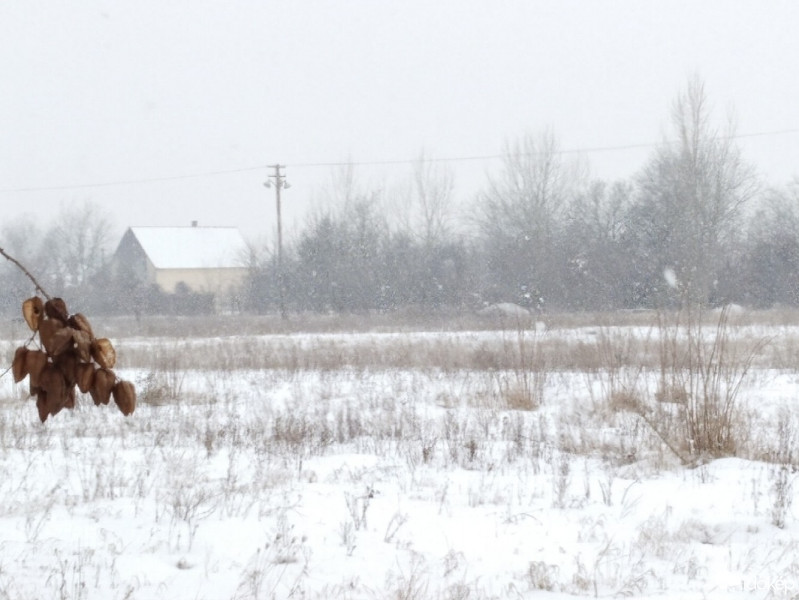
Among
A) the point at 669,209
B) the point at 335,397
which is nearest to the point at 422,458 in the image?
the point at 335,397

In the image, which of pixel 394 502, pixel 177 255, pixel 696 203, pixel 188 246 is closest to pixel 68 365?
pixel 394 502

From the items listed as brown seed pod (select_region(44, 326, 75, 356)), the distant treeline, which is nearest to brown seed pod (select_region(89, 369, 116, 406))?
brown seed pod (select_region(44, 326, 75, 356))

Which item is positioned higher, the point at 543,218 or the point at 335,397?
the point at 543,218

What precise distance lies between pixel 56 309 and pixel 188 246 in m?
60.2

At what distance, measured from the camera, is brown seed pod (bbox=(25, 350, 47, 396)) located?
189 cm

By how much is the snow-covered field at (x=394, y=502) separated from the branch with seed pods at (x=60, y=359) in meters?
2.31

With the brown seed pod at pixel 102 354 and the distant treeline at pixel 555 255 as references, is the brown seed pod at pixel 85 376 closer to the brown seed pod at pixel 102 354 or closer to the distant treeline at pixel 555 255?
the brown seed pod at pixel 102 354

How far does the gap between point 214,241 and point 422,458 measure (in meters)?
57.0

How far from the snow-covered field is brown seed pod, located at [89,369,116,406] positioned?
230cm

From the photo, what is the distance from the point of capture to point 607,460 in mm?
6867

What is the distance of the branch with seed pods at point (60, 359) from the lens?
1.88 meters

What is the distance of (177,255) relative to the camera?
2322 inches

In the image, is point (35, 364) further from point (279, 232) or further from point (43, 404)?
point (279, 232)

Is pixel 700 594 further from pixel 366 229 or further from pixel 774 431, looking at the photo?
pixel 366 229
